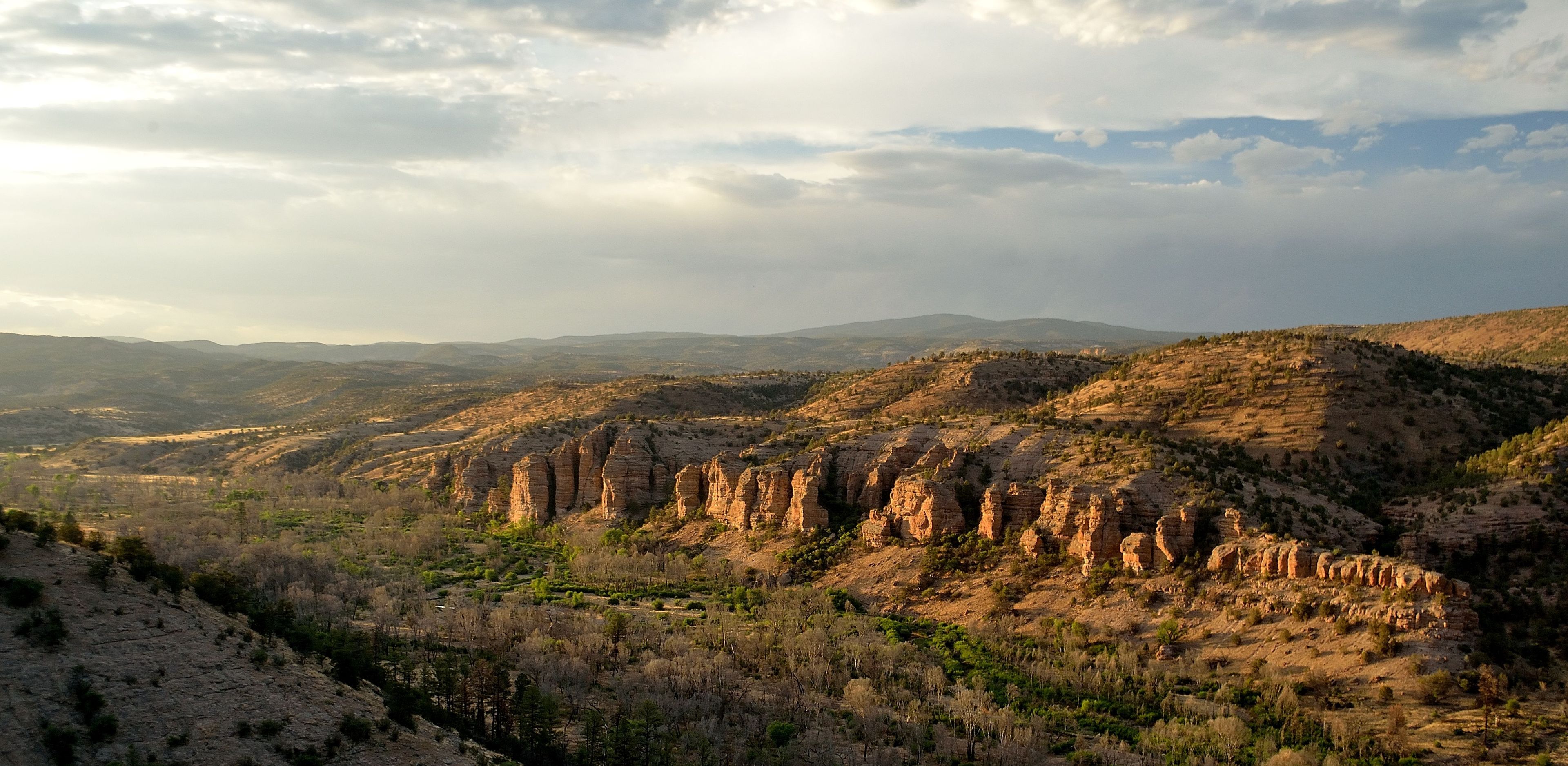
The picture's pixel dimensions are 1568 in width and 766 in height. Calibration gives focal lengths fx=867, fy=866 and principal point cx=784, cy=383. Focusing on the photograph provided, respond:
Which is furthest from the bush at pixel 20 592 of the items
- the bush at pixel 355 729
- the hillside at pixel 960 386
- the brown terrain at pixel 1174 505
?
the hillside at pixel 960 386

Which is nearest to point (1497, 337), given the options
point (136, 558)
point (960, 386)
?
point (960, 386)

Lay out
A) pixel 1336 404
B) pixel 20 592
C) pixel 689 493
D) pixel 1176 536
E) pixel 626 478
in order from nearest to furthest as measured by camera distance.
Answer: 1. pixel 20 592
2. pixel 1176 536
3. pixel 1336 404
4. pixel 689 493
5. pixel 626 478

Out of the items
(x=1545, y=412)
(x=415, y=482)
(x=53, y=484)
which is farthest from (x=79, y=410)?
(x=1545, y=412)

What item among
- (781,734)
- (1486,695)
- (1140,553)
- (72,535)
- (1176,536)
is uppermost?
(72,535)

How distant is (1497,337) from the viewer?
318 feet

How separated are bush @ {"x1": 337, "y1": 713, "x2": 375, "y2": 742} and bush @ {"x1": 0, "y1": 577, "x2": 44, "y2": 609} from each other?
8.29m

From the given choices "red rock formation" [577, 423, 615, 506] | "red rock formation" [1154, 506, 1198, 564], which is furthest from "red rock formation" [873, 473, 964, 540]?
"red rock formation" [577, 423, 615, 506]

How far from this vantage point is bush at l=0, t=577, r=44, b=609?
22.0 m

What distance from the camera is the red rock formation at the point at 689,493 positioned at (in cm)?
5988

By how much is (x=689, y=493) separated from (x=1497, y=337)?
94.8 m

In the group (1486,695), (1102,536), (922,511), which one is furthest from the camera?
(922,511)

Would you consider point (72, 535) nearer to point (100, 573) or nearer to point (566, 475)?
point (100, 573)

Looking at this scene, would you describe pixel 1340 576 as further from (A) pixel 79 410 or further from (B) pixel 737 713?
(A) pixel 79 410

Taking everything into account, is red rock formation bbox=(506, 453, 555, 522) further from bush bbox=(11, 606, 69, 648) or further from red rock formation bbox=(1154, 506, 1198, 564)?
red rock formation bbox=(1154, 506, 1198, 564)
